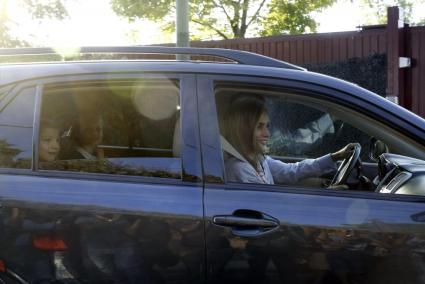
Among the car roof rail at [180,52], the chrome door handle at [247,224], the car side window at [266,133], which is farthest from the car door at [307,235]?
the car roof rail at [180,52]

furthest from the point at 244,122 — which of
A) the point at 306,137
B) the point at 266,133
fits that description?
the point at 306,137

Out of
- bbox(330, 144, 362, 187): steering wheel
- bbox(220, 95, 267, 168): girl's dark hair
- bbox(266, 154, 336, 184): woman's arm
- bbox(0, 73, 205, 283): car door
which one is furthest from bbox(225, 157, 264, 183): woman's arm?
bbox(266, 154, 336, 184): woman's arm

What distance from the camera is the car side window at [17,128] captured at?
103 inches

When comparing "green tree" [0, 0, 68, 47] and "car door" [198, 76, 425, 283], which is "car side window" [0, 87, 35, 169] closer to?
"car door" [198, 76, 425, 283]

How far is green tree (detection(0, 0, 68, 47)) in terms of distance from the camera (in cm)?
1761

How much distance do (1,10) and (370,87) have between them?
12.1 meters

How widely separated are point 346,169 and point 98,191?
1.55 m

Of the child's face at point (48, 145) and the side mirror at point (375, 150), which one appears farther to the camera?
the side mirror at point (375, 150)

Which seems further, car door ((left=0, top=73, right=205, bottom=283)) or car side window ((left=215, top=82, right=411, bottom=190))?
car side window ((left=215, top=82, right=411, bottom=190))

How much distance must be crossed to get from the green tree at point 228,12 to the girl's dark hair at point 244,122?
56.3 feet

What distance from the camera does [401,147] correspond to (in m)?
2.61

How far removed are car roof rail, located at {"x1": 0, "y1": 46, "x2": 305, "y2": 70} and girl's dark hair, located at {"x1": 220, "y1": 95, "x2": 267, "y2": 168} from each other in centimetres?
19

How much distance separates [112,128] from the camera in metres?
2.95

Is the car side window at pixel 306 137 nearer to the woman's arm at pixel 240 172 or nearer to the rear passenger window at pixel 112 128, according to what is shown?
the woman's arm at pixel 240 172
